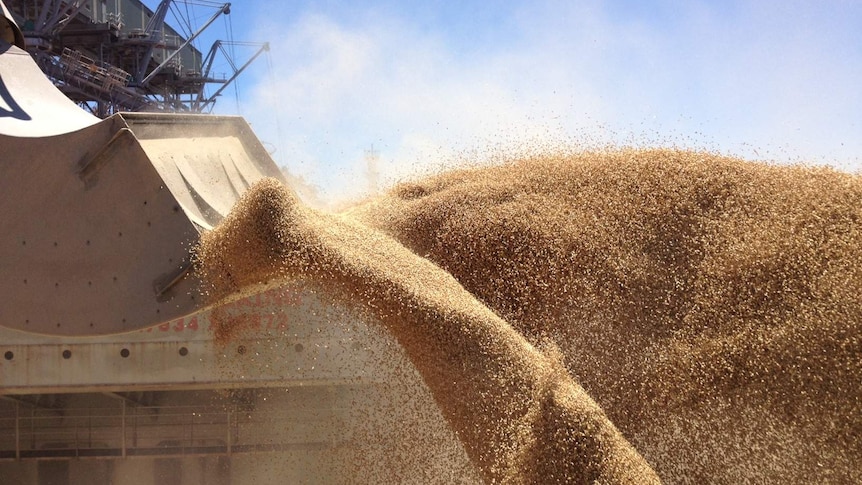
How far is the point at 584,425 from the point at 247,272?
1.71 metres

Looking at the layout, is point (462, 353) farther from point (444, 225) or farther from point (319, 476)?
point (319, 476)

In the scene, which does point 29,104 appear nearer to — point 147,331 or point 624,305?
point 147,331

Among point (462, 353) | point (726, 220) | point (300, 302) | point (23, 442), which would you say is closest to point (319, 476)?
point (300, 302)

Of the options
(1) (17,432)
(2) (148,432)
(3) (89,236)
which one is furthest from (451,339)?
(1) (17,432)

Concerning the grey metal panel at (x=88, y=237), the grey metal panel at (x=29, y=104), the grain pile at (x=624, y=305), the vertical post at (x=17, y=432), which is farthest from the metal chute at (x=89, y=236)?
the vertical post at (x=17, y=432)

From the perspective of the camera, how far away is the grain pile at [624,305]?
284cm

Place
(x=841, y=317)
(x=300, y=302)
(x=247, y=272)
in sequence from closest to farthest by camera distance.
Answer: (x=841, y=317), (x=247, y=272), (x=300, y=302)

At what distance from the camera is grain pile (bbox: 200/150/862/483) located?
284 cm

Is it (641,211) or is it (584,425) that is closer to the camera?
(584,425)

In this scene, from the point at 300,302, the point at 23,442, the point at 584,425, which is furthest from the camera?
the point at 23,442

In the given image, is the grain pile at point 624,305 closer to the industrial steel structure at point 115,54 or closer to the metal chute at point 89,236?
→ the metal chute at point 89,236

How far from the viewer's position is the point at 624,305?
322 centimetres

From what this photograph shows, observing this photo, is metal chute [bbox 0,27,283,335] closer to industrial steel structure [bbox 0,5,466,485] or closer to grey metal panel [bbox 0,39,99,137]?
industrial steel structure [bbox 0,5,466,485]

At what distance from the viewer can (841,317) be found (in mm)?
2844
